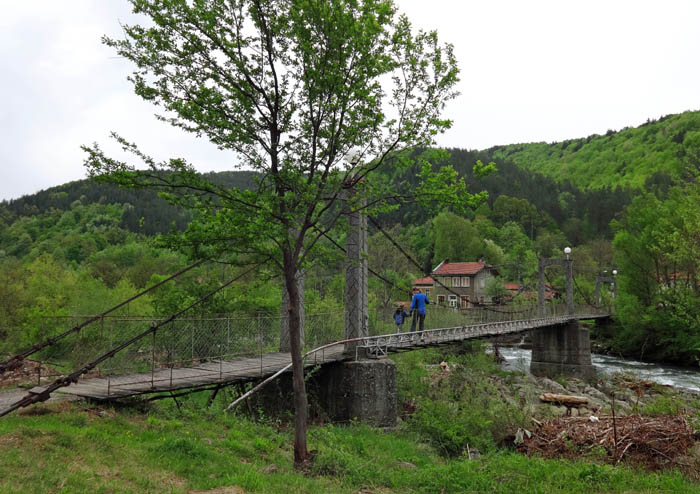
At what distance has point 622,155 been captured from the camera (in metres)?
90.1

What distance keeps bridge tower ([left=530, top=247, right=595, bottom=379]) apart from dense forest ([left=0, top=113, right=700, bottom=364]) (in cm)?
276

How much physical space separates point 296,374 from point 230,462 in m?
1.18

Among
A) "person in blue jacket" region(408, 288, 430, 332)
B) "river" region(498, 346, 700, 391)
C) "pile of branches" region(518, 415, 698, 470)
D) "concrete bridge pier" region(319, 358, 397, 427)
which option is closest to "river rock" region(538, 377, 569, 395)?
"river" region(498, 346, 700, 391)

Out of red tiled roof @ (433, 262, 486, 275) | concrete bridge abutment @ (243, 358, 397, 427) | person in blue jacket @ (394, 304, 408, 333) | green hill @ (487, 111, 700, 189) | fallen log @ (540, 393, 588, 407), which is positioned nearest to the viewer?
concrete bridge abutment @ (243, 358, 397, 427)

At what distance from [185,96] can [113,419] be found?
12.4ft

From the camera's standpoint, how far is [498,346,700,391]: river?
19047 mm

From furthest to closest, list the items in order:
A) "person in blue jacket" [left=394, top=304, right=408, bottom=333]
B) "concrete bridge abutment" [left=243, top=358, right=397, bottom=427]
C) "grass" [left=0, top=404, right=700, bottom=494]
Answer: "person in blue jacket" [left=394, top=304, right=408, bottom=333], "concrete bridge abutment" [left=243, top=358, right=397, bottom=427], "grass" [left=0, top=404, right=700, bottom=494]

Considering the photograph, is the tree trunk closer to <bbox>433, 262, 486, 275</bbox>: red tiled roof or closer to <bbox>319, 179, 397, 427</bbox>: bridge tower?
<bbox>319, 179, 397, 427</bbox>: bridge tower

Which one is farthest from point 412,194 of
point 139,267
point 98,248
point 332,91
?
point 98,248

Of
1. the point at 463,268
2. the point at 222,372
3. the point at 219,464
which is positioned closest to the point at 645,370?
the point at 222,372

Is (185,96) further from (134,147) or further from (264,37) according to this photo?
(264,37)

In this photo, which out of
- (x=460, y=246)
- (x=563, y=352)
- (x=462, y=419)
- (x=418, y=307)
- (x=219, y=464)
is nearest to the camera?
(x=219, y=464)

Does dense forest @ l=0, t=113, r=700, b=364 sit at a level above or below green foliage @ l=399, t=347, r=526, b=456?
above

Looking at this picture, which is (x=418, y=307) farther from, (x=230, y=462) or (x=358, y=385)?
(x=230, y=462)
